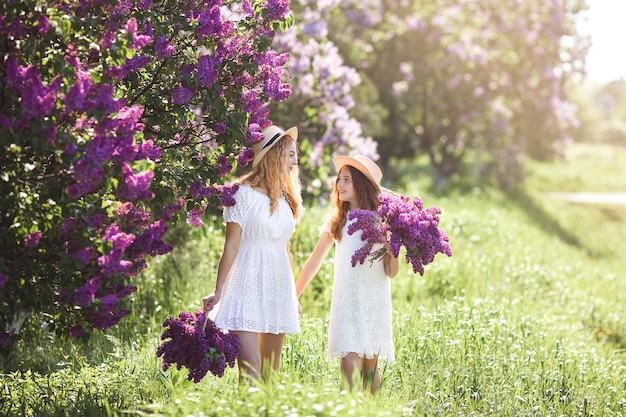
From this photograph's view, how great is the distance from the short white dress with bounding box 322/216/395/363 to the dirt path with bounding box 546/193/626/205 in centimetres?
1869

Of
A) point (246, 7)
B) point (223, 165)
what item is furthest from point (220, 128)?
point (246, 7)

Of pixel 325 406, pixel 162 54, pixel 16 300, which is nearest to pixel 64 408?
pixel 16 300

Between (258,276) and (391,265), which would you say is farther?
(391,265)

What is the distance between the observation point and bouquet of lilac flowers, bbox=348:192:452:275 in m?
4.88

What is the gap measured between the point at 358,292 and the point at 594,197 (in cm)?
2103

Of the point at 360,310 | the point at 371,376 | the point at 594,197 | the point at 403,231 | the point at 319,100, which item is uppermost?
the point at 594,197

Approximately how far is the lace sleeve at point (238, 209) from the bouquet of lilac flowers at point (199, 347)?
0.59 meters

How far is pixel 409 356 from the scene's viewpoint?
6.14 metres

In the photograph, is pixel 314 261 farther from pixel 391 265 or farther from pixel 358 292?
pixel 391 265

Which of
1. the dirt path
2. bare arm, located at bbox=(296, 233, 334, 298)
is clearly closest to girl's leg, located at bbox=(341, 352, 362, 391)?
bare arm, located at bbox=(296, 233, 334, 298)

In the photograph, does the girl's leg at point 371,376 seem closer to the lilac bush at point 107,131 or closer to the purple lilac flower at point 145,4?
the lilac bush at point 107,131

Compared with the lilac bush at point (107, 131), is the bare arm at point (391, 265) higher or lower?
lower

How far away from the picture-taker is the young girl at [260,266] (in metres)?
5.00

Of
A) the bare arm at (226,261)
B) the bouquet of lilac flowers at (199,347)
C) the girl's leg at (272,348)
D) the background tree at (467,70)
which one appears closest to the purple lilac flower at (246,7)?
the bare arm at (226,261)
